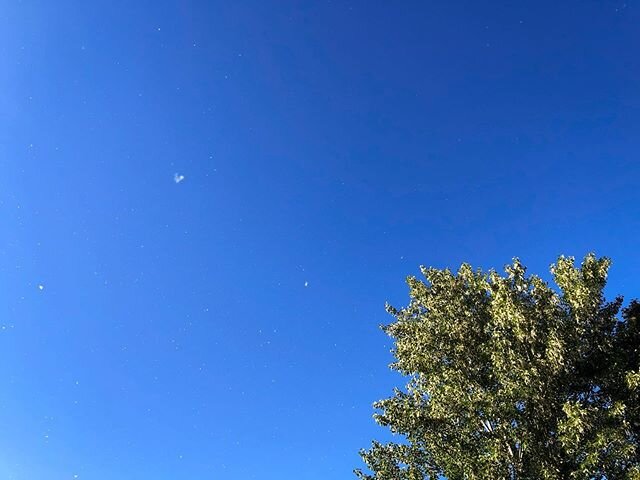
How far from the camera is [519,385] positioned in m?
18.0

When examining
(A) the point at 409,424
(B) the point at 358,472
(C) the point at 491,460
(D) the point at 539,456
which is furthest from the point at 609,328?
(B) the point at 358,472

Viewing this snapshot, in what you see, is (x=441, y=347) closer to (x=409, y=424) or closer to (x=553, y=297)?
(x=409, y=424)

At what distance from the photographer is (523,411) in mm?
18422

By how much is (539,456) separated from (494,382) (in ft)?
10.2

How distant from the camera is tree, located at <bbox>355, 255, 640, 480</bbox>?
55.8 ft

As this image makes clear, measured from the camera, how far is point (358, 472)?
69.8 ft

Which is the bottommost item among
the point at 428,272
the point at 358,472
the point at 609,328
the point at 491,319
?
the point at 358,472

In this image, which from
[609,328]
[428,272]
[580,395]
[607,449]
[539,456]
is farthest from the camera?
[428,272]

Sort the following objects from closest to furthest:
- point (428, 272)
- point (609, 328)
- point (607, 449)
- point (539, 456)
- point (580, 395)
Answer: point (607, 449) → point (539, 456) → point (580, 395) → point (609, 328) → point (428, 272)

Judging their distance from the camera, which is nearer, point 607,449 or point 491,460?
point 607,449

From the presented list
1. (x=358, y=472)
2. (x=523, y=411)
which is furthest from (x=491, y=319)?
(x=358, y=472)

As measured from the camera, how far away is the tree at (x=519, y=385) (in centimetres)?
1702

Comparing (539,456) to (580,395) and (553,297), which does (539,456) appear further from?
(553,297)

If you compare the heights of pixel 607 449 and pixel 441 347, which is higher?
pixel 441 347
